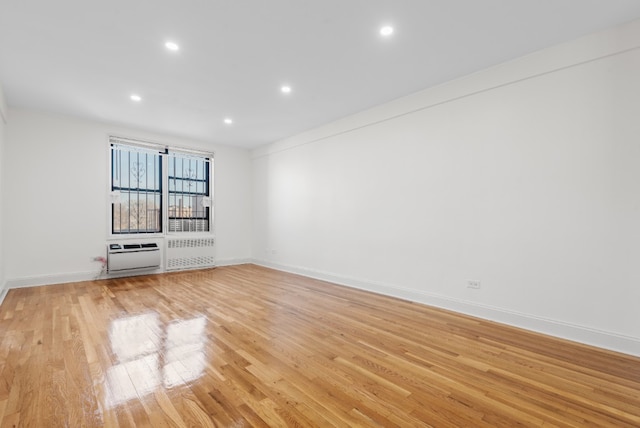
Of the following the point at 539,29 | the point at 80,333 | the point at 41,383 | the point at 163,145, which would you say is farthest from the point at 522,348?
the point at 163,145

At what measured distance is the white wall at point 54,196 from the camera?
485cm

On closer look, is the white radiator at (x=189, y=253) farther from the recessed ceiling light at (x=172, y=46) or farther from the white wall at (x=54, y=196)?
the recessed ceiling light at (x=172, y=46)

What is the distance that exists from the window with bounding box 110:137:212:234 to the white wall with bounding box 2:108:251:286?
24 centimetres

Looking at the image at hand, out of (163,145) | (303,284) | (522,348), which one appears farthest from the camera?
(163,145)

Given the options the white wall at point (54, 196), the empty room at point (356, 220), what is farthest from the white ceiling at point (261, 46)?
the white wall at point (54, 196)

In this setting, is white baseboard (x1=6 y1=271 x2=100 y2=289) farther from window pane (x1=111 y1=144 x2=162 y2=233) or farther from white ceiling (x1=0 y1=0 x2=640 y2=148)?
white ceiling (x1=0 y1=0 x2=640 y2=148)

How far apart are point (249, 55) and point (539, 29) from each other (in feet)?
9.64

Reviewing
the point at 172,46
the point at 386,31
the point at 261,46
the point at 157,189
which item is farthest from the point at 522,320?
the point at 157,189

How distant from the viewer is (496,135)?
3443mm

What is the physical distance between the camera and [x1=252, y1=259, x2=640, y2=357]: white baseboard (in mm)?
2639

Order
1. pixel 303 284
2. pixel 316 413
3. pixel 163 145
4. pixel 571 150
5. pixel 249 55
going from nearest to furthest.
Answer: pixel 316 413, pixel 571 150, pixel 249 55, pixel 303 284, pixel 163 145

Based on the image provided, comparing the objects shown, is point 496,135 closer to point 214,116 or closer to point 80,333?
point 214,116

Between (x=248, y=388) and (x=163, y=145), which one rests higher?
(x=163, y=145)

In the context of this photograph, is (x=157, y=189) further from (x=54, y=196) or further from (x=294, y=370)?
(x=294, y=370)
